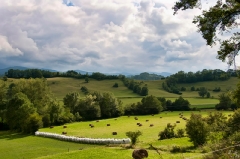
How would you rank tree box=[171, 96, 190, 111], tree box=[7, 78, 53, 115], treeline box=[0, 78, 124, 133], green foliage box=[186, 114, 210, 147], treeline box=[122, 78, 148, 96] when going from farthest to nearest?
1. treeline box=[122, 78, 148, 96]
2. tree box=[171, 96, 190, 111]
3. tree box=[7, 78, 53, 115]
4. treeline box=[0, 78, 124, 133]
5. green foliage box=[186, 114, 210, 147]

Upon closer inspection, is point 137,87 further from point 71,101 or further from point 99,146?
point 99,146

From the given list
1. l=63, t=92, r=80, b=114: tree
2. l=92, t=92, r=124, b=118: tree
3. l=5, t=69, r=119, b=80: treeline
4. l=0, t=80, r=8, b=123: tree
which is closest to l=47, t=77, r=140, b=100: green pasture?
l=5, t=69, r=119, b=80: treeline

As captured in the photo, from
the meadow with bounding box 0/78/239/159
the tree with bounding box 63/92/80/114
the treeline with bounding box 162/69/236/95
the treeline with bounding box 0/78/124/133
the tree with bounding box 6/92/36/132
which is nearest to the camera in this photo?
the meadow with bounding box 0/78/239/159

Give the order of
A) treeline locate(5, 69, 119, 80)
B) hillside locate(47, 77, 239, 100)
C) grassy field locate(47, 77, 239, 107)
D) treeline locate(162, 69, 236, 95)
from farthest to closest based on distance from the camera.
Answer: treeline locate(5, 69, 119, 80) → treeline locate(162, 69, 236, 95) → hillside locate(47, 77, 239, 100) → grassy field locate(47, 77, 239, 107)

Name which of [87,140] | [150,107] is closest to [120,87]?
[150,107]

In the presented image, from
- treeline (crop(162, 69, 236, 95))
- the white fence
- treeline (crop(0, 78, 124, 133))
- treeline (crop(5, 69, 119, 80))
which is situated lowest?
the white fence

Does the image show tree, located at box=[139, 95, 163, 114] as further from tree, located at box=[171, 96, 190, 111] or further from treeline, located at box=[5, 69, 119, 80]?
treeline, located at box=[5, 69, 119, 80]

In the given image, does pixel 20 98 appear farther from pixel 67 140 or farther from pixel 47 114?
pixel 67 140

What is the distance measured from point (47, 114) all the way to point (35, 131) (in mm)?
9726

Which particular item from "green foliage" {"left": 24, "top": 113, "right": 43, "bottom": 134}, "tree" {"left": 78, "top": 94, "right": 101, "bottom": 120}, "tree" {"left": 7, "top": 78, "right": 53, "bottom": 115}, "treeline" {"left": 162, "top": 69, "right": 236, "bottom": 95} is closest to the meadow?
"green foliage" {"left": 24, "top": 113, "right": 43, "bottom": 134}

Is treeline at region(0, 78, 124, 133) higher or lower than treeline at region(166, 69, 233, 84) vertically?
lower

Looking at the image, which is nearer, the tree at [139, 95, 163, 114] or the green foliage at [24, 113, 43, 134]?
the green foliage at [24, 113, 43, 134]

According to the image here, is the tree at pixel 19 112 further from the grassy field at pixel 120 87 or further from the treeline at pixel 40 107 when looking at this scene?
the grassy field at pixel 120 87

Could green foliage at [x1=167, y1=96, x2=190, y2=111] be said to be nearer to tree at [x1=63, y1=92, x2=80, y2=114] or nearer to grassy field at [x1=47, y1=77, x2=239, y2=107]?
grassy field at [x1=47, y1=77, x2=239, y2=107]
